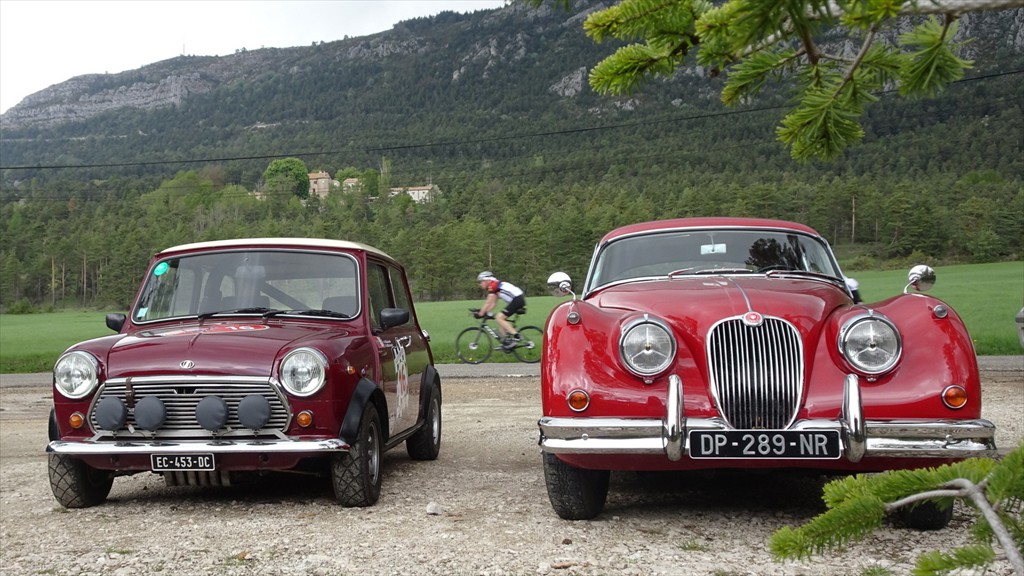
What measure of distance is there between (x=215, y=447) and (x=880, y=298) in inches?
1615

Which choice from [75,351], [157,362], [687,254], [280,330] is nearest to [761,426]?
[687,254]

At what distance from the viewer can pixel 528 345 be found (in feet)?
74.3

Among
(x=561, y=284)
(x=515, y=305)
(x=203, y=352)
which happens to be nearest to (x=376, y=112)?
(x=515, y=305)

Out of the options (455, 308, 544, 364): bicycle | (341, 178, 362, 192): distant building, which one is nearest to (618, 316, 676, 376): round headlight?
(455, 308, 544, 364): bicycle

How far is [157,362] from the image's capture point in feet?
19.8

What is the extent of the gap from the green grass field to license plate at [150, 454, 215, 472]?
17.4 m

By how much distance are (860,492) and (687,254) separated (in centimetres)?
519

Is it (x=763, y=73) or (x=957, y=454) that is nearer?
(x=763, y=73)

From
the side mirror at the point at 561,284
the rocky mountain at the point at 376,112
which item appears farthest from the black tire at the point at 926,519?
the rocky mountain at the point at 376,112

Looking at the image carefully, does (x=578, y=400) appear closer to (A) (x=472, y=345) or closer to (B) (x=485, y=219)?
(A) (x=472, y=345)

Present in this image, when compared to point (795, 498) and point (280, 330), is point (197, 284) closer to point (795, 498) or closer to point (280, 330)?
point (280, 330)

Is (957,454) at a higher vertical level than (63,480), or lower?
higher

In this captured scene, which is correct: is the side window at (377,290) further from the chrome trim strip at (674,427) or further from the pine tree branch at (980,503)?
the pine tree branch at (980,503)

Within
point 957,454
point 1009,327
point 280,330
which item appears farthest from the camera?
point 1009,327
